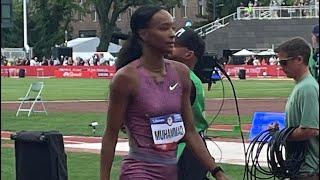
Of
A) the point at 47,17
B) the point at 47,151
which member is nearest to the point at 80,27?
the point at 47,17

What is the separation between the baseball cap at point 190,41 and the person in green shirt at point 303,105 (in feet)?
2.64

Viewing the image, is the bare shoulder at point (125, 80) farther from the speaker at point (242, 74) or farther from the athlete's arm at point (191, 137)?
the speaker at point (242, 74)

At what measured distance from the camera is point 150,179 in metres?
5.19

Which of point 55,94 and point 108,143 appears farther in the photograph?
point 55,94

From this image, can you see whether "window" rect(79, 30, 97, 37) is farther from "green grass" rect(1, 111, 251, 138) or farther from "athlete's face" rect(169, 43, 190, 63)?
"athlete's face" rect(169, 43, 190, 63)

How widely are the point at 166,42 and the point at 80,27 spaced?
11710 centimetres

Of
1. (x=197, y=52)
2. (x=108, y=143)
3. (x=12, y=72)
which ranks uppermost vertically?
(x=197, y=52)

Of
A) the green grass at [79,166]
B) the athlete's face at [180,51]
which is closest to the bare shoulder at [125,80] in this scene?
the athlete's face at [180,51]

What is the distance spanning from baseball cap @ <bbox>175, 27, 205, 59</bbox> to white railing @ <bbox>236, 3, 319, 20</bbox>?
6338cm

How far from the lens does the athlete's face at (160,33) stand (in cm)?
528

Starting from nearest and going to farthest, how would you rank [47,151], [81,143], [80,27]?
1. [47,151]
2. [81,143]
3. [80,27]

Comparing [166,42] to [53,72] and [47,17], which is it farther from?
[47,17]

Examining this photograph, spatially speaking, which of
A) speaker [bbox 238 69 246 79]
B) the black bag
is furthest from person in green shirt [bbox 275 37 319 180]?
speaker [bbox 238 69 246 79]

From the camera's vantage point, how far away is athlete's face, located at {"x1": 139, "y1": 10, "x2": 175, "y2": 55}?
17.3ft
